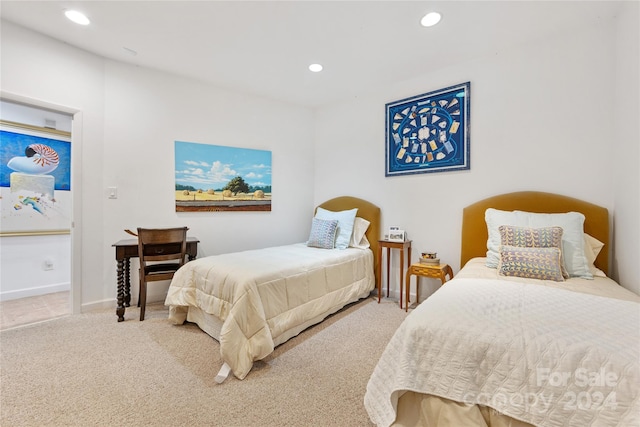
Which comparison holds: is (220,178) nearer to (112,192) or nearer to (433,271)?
(112,192)

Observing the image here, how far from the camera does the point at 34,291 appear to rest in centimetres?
330

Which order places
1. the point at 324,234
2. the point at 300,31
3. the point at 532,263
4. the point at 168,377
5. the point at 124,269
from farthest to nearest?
the point at 324,234
the point at 124,269
the point at 300,31
the point at 532,263
the point at 168,377

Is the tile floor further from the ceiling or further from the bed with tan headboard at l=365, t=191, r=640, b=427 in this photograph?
the bed with tan headboard at l=365, t=191, r=640, b=427

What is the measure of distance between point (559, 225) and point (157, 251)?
3.56 metres

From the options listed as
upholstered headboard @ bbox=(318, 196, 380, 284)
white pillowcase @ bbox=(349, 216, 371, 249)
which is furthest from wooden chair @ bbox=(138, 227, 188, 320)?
upholstered headboard @ bbox=(318, 196, 380, 284)

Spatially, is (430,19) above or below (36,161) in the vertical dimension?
above

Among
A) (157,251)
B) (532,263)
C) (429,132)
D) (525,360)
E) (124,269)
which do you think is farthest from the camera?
(429,132)

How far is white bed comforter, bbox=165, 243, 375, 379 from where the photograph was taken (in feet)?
5.93

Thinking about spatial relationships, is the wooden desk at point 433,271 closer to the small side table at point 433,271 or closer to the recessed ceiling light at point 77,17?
the small side table at point 433,271

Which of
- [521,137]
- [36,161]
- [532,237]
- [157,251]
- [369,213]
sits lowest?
[157,251]

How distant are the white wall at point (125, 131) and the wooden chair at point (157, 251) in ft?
1.92

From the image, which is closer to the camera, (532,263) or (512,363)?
(512,363)

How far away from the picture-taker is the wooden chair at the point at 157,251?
248 cm

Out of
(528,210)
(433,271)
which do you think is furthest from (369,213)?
(528,210)
